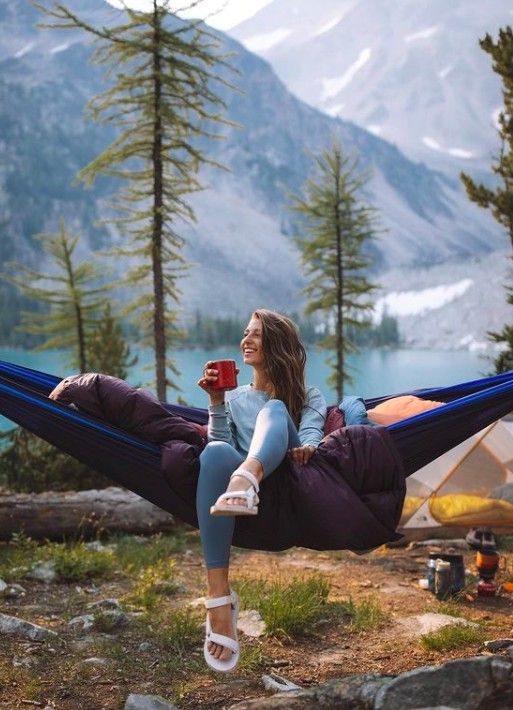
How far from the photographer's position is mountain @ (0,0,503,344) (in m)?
118

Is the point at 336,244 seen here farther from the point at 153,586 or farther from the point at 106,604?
the point at 106,604

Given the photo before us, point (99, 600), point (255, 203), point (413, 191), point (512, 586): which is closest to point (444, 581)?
point (512, 586)

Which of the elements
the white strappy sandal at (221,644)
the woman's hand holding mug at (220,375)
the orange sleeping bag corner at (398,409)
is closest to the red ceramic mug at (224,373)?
the woman's hand holding mug at (220,375)

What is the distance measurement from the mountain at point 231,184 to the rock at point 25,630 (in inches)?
3079

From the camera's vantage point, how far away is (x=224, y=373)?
2.51m

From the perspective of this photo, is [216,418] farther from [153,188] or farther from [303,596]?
[153,188]

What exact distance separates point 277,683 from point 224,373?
1.13 meters

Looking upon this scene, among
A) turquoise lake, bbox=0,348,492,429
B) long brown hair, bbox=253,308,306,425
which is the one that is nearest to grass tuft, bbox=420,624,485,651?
long brown hair, bbox=253,308,306,425

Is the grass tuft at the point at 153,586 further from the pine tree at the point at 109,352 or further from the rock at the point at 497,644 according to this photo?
the pine tree at the point at 109,352

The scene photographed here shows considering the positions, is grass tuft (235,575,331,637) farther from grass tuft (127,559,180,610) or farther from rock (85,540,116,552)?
rock (85,540,116,552)

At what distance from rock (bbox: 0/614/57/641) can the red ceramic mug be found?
1.47 metres

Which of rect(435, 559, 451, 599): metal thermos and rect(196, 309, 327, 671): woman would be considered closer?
rect(196, 309, 327, 671): woman

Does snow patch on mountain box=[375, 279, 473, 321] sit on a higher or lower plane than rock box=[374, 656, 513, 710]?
higher

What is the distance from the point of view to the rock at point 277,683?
2.65 m
